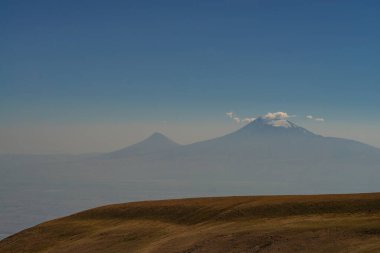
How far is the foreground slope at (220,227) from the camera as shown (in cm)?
3959

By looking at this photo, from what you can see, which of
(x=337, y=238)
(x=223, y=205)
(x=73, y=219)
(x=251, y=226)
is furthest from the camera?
(x=73, y=219)

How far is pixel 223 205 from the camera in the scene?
61.8 metres

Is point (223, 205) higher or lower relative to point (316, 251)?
Result: higher

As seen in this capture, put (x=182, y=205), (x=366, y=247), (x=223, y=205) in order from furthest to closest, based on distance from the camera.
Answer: (x=182, y=205), (x=223, y=205), (x=366, y=247)

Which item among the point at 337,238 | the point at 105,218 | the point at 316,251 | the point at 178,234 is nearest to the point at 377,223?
the point at 337,238

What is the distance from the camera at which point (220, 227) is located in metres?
50.8

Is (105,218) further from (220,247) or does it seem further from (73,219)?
(220,247)

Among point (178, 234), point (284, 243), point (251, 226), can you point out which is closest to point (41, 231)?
point (178, 234)

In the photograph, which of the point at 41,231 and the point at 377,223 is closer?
the point at 377,223

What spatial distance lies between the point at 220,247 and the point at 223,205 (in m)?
19.6

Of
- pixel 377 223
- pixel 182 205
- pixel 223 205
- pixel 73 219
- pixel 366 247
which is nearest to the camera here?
pixel 366 247

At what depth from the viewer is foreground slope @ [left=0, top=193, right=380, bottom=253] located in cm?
3959

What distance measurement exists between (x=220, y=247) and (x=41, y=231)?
3410 centimetres

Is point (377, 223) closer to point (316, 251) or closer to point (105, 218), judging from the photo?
point (316, 251)
